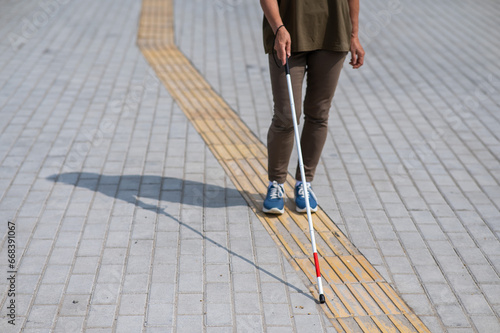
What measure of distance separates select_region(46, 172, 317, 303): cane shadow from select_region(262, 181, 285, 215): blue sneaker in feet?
0.86

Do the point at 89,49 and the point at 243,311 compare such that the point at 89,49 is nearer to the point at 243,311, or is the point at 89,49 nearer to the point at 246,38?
the point at 246,38

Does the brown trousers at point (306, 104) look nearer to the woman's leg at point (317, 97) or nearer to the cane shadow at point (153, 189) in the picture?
the woman's leg at point (317, 97)

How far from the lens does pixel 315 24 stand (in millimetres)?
3592

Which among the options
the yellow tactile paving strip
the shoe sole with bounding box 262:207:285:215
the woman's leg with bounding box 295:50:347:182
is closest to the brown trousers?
the woman's leg with bounding box 295:50:347:182

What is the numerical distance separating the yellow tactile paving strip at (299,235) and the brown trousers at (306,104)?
0.39 metres

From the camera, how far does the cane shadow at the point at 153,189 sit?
420cm

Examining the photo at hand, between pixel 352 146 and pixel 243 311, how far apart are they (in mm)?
2494

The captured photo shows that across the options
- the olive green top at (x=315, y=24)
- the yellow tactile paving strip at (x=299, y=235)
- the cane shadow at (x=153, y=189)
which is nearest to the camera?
the yellow tactile paving strip at (x=299, y=235)

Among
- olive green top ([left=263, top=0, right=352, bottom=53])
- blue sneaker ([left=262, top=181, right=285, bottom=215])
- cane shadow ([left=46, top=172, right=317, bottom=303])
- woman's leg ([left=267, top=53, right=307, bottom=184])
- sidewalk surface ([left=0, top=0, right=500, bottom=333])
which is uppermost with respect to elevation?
olive green top ([left=263, top=0, right=352, bottom=53])

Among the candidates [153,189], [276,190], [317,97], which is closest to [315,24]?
[317,97]

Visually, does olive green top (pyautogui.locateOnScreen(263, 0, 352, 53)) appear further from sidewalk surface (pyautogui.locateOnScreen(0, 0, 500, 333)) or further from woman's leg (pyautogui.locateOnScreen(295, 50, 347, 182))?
sidewalk surface (pyautogui.locateOnScreen(0, 0, 500, 333))

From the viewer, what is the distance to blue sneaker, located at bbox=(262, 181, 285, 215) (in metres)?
3.98

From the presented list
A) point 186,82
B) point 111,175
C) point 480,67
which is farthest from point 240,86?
point 480,67

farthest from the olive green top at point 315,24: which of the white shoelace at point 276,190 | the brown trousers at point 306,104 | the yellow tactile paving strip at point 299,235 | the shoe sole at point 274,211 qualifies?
the yellow tactile paving strip at point 299,235
